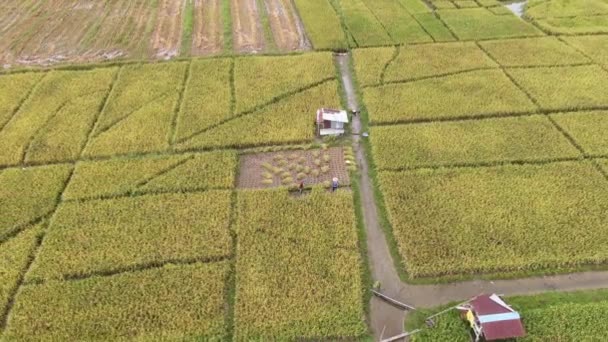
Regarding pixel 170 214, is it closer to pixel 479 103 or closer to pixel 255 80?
pixel 255 80

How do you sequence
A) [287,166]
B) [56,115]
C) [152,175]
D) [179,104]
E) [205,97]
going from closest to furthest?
1. [152,175]
2. [287,166]
3. [56,115]
4. [179,104]
5. [205,97]

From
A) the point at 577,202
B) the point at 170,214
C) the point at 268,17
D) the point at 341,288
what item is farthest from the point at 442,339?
the point at 268,17

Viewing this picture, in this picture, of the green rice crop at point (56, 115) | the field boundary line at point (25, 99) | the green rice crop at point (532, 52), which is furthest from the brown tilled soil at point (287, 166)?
the green rice crop at point (532, 52)

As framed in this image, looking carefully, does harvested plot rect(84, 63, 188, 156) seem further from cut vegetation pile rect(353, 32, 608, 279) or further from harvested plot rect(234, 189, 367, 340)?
cut vegetation pile rect(353, 32, 608, 279)

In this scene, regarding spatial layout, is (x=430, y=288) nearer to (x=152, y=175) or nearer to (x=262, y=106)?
(x=152, y=175)

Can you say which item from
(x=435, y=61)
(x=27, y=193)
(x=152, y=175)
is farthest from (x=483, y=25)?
(x=27, y=193)

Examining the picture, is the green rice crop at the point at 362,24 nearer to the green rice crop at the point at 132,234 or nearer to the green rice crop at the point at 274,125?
the green rice crop at the point at 274,125
